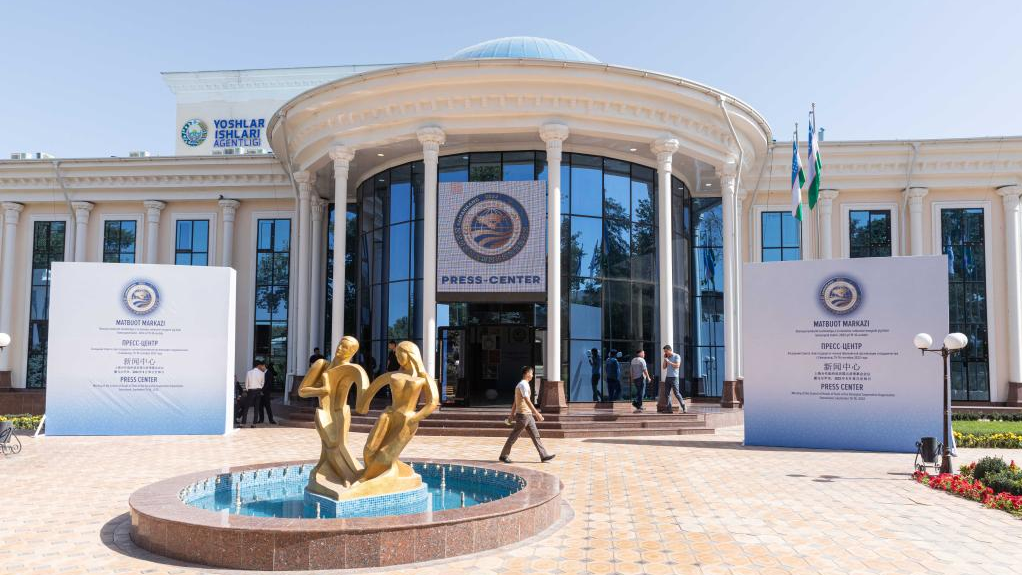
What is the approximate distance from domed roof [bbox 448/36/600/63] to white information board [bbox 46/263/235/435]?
10.6 meters

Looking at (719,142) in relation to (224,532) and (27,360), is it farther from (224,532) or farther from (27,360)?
(27,360)

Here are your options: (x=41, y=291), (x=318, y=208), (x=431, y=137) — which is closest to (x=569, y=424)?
(x=431, y=137)

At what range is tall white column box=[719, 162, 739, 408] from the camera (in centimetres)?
2050

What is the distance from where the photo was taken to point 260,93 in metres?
35.1

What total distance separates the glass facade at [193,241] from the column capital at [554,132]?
44.2 feet

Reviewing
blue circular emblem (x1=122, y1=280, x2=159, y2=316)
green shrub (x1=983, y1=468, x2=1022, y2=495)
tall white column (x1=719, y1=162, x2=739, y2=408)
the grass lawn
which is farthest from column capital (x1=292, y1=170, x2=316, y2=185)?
green shrub (x1=983, y1=468, x2=1022, y2=495)

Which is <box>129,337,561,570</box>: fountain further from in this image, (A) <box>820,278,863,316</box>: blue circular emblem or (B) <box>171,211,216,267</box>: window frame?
(B) <box>171,211,216,267</box>: window frame

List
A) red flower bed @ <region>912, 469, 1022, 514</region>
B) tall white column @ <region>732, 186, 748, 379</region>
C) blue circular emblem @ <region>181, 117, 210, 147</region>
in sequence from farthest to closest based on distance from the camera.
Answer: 1. blue circular emblem @ <region>181, 117, 210, 147</region>
2. tall white column @ <region>732, 186, 748, 379</region>
3. red flower bed @ <region>912, 469, 1022, 514</region>

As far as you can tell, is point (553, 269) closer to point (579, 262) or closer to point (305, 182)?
point (579, 262)

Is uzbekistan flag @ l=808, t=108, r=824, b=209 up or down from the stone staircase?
up

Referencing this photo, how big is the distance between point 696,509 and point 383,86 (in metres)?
12.9

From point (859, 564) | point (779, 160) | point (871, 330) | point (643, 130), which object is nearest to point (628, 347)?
point (643, 130)

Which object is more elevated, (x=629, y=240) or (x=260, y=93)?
(x=260, y=93)

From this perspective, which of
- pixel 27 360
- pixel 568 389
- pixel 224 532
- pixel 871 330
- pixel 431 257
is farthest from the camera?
pixel 27 360
